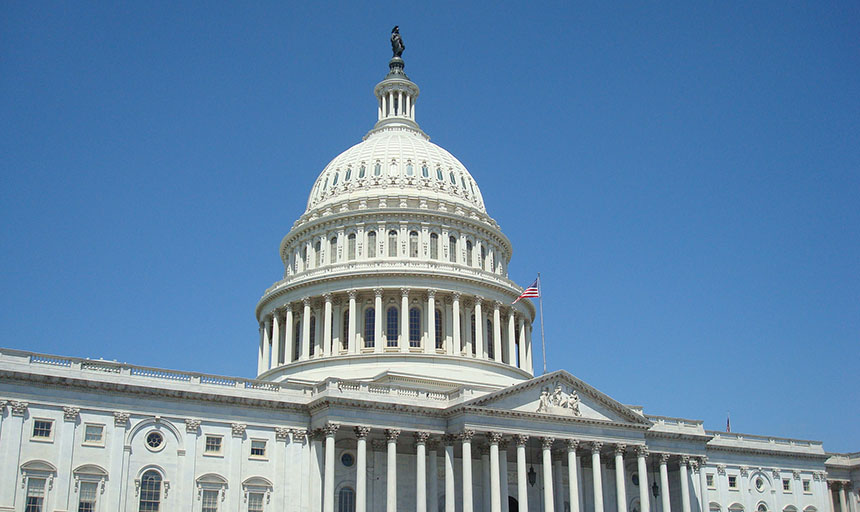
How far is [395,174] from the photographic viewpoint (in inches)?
3531

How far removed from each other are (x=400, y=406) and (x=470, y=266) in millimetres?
25643

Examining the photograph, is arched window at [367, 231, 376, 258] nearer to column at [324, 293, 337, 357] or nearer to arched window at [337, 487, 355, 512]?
column at [324, 293, 337, 357]

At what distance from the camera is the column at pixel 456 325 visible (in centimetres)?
7962

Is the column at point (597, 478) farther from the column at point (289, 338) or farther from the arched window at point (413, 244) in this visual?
the column at point (289, 338)

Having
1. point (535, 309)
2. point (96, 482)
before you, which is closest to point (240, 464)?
point (96, 482)

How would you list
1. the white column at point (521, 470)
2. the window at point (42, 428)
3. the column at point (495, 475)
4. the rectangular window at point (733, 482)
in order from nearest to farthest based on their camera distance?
the window at point (42, 428) → the column at point (495, 475) → the white column at point (521, 470) → the rectangular window at point (733, 482)

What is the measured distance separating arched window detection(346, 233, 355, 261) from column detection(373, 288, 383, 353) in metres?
5.82

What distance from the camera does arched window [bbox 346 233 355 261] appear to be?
3339 inches

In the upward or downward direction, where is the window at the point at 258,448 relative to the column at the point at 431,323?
downward

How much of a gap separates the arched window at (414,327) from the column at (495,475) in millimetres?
18416

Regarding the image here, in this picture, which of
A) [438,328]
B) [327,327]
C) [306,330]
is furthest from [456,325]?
[306,330]

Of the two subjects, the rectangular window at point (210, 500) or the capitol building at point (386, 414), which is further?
the rectangular window at point (210, 500)

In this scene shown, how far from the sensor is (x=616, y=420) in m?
68.1

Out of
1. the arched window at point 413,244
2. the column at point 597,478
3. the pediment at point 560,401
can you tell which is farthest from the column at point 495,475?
the arched window at point 413,244
